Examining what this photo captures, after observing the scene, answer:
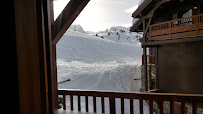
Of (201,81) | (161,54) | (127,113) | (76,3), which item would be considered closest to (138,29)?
(161,54)

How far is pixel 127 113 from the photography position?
758cm

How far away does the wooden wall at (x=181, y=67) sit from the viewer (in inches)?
266

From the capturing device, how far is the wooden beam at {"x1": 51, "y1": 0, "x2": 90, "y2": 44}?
174 cm

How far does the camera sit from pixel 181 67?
757 cm

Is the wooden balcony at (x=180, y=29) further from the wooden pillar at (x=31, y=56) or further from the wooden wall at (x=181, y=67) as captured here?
the wooden pillar at (x=31, y=56)

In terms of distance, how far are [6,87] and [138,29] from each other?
11339mm

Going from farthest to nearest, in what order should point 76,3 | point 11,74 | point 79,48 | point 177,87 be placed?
point 79,48 < point 177,87 < point 76,3 < point 11,74

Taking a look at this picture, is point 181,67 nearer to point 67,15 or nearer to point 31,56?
point 67,15

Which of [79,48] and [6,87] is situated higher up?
[79,48]

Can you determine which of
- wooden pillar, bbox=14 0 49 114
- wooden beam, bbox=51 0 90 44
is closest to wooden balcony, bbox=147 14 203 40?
wooden beam, bbox=51 0 90 44

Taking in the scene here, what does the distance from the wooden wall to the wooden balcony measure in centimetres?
72

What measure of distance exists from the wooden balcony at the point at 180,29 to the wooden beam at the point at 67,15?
6272mm

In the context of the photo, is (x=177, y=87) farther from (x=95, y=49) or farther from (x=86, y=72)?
(x=95, y=49)

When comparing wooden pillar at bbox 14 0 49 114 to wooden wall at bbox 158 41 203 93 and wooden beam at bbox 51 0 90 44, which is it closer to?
wooden beam at bbox 51 0 90 44
